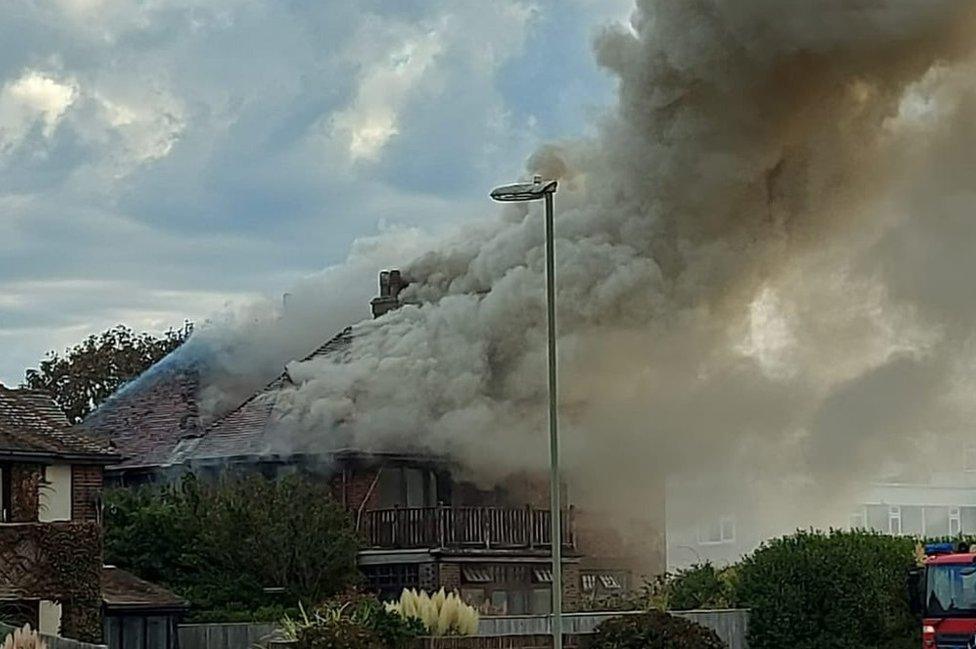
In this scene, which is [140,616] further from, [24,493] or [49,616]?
[24,493]

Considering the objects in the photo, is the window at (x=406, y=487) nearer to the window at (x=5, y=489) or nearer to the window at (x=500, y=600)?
the window at (x=500, y=600)

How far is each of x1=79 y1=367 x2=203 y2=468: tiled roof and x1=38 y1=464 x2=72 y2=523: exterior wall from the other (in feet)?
44.4

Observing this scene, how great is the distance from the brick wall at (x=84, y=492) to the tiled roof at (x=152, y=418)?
13011mm

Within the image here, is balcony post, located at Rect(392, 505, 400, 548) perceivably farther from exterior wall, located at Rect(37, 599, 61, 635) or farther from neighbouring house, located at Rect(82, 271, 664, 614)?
exterior wall, located at Rect(37, 599, 61, 635)

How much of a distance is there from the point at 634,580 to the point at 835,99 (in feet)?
A: 52.4

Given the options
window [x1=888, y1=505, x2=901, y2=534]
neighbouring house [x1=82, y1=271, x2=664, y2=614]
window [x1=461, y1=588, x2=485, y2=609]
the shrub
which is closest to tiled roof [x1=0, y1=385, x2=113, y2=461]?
neighbouring house [x1=82, y1=271, x2=664, y2=614]

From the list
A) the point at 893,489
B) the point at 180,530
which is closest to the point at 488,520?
the point at 180,530

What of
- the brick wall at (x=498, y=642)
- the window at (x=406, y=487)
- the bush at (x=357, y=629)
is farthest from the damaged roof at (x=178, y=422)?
the bush at (x=357, y=629)

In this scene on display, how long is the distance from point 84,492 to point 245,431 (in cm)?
1221

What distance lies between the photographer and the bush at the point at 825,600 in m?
39.0

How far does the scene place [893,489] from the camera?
321 ft

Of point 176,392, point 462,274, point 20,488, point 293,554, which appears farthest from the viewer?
point 176,392

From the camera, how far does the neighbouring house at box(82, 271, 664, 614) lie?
4547 centimetres

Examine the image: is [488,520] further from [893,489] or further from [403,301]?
[893,489]
